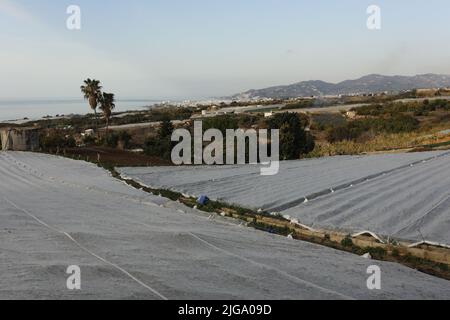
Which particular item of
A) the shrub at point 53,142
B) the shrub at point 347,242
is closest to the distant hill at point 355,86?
the shrub at point 53,142

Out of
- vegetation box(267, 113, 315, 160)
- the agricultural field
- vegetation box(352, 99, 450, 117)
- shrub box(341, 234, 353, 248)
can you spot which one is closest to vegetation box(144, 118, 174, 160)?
vegetation box(267, 113, 315, 160)

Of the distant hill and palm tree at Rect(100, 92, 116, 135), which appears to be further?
the distant hill

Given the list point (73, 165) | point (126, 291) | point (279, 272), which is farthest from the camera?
point (73, 165)

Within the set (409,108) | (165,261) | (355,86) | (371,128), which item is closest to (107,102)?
(371,128)

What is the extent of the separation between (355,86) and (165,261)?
91.4 meters

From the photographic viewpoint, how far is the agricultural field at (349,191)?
15.9 ft

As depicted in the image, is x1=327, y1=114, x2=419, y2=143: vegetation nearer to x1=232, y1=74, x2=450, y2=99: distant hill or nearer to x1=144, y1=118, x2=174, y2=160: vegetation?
x1=144, y1=118, x2=174, y2=160: vegetation

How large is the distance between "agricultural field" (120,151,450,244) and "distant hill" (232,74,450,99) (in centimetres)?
7654

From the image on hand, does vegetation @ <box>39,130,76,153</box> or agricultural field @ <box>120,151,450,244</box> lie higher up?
vegetation @ <box>39,130,76,153</box>

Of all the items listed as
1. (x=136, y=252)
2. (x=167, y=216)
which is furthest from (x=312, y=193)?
(x=136, y=252)

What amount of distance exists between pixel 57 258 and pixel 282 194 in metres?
4.05

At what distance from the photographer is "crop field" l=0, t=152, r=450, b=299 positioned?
2639 mm

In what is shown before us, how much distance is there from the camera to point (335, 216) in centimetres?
534

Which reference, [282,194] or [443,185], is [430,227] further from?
[282,194]
